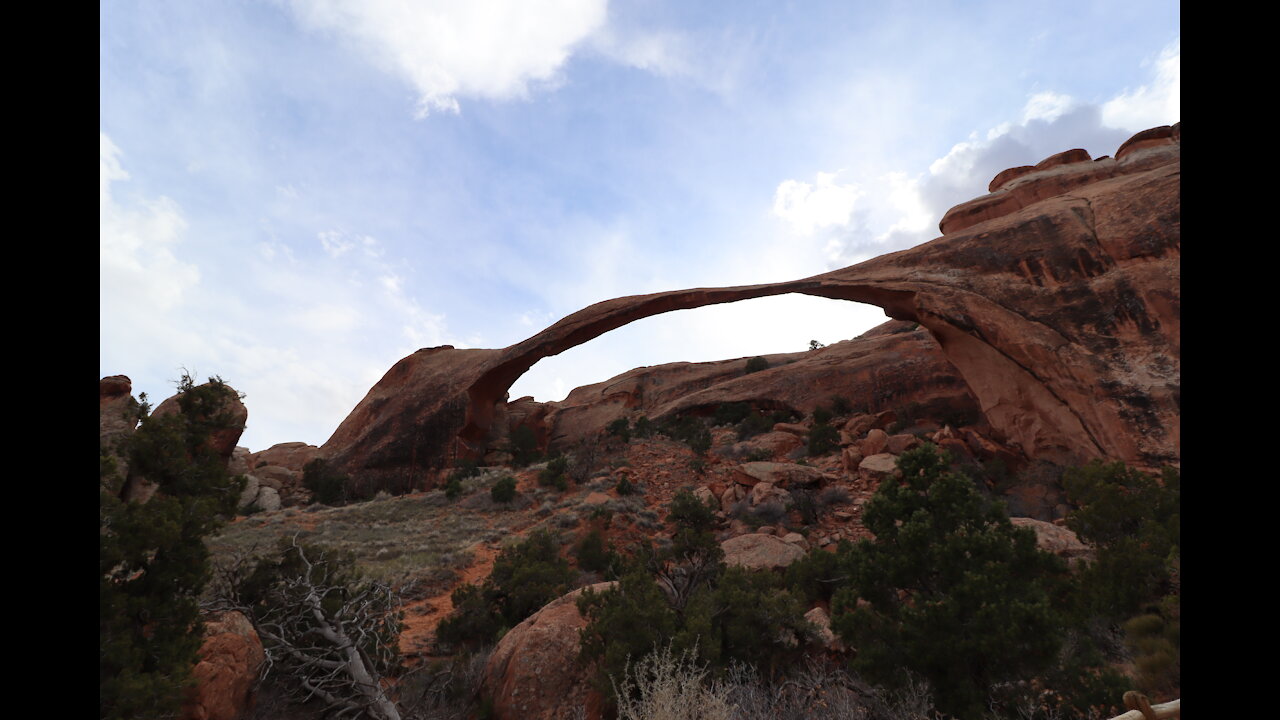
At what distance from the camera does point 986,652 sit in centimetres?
389

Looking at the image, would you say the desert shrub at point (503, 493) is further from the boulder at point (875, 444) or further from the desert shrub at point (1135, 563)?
the desert shrub at point (1135, 563)

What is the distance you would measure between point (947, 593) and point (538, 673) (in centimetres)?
377

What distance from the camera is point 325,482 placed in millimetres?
19125

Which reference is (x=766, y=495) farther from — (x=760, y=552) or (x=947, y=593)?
(x=947, y=593)

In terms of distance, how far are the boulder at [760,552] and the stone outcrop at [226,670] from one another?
5646 mm

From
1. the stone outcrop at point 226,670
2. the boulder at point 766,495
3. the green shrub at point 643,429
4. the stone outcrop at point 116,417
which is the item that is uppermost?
the stone outcrop at point 116,417

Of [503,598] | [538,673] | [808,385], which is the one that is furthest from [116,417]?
[808,385]

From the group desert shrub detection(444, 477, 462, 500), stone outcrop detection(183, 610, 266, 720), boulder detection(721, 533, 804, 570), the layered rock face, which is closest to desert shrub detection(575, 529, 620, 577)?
boulder detection(721, 533, 804, 570)

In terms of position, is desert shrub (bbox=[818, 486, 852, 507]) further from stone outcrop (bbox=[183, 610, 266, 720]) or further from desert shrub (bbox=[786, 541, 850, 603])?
stone outcrop (bbox=[183, 610, 266, 720])

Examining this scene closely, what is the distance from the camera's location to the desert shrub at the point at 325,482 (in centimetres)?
1881

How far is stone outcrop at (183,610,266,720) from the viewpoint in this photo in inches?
176

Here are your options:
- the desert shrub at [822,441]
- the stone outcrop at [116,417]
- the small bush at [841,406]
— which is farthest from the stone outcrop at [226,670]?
the small bush at [841,406]
